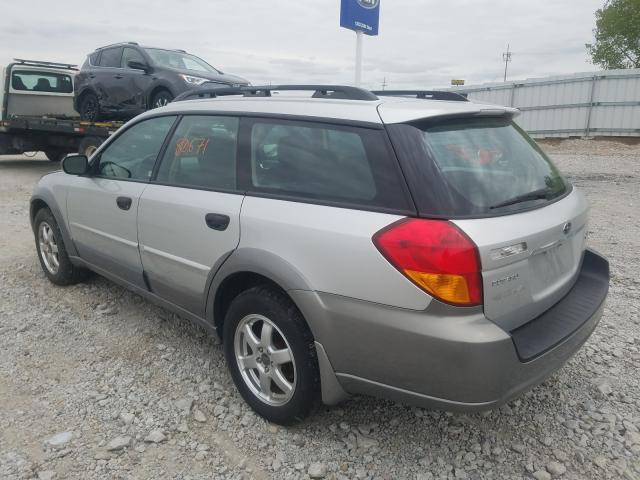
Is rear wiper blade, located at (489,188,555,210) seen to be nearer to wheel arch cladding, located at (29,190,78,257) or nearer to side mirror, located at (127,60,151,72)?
wheel arch cladding, located at (29,190,78,257)

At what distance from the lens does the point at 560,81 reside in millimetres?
17500

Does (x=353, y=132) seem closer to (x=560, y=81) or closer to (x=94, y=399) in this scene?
(x=94, y=399)

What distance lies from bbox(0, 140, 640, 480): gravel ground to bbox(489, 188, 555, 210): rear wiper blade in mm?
1134

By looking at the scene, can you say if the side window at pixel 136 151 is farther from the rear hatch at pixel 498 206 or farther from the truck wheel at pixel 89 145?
the truck wheel at pixel 89 145

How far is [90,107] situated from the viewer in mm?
10953

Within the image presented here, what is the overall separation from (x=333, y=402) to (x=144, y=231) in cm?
163

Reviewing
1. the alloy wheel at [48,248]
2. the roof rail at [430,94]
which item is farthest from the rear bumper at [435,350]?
the alloy wheel at [48,248]

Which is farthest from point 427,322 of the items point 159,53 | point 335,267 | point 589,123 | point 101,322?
point 589,123

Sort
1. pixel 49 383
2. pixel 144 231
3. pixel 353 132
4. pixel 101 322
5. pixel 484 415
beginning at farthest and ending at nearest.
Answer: pixel 101 322, pixel 144 231, pixel 49 383, pixel 484 415, pixel 353 132

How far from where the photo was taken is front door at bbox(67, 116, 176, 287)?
3344 millimetres

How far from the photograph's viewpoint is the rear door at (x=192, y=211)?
269cm

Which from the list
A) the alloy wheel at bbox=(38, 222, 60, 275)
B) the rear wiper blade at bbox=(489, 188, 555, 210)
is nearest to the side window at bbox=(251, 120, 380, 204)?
the rear wiper blade at bbox=(489, 188, 555, 210)

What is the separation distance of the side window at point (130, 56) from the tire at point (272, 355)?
833 centimetres

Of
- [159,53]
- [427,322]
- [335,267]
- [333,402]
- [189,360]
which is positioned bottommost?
[189,360]
